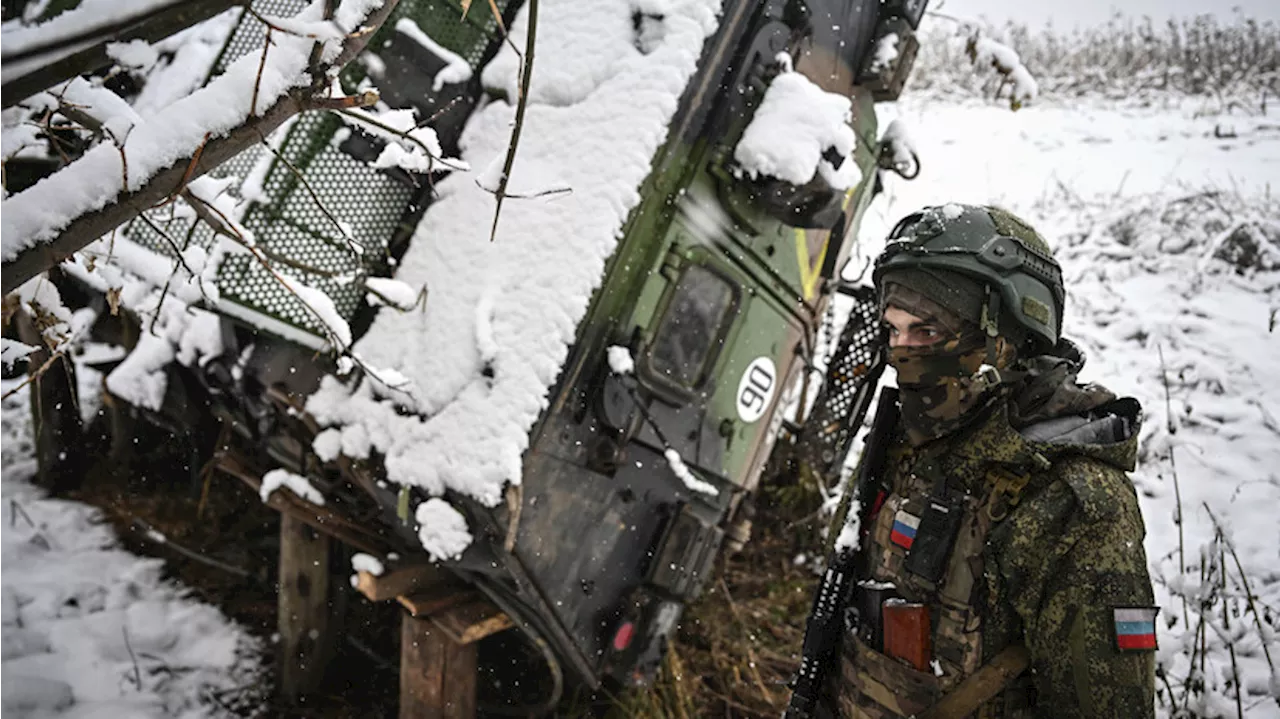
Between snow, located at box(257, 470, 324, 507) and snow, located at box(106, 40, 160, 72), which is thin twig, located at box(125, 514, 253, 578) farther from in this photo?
snow, located at box(106, 40, 160, 72)

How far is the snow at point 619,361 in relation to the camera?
2.78 metres

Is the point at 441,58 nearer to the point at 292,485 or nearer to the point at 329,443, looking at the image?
the point at 329,443

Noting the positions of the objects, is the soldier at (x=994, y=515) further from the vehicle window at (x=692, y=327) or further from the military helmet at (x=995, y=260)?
the vehicle window at (x=692, y=327)

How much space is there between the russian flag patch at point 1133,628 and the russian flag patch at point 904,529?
0.46m

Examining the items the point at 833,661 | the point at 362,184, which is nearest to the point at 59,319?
the point at 362,184

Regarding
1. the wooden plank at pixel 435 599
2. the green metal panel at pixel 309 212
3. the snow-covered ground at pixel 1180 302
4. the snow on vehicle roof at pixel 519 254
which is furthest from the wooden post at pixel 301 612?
the snow-covered ground at pixel 1180 302

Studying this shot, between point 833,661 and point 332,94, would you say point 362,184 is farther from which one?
point 833,661

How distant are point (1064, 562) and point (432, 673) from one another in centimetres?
265

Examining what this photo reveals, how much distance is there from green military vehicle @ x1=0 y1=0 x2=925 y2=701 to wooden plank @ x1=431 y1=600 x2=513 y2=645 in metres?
0.14

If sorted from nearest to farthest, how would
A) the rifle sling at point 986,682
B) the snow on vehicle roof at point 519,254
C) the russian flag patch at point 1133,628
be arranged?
the russian flag patch at point 1133,628 → the rifle sling at point 986,682 → the snow on vehicle roof at point 519,254

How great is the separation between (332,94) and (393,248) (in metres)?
1.99

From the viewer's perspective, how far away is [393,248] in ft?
10.3

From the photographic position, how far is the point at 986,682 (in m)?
1.67

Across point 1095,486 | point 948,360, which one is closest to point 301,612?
point 948,360
